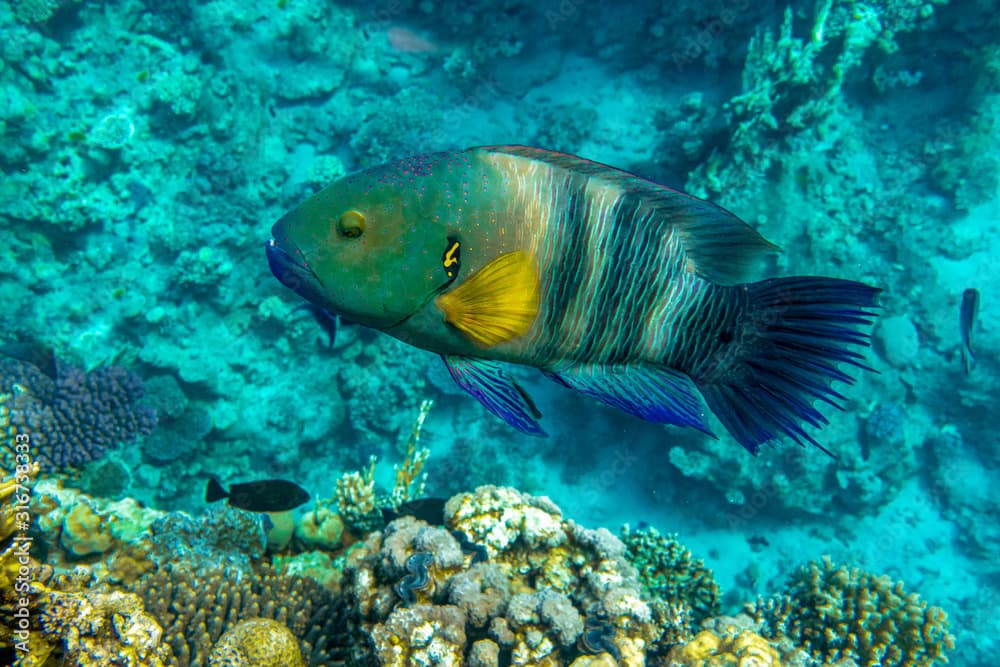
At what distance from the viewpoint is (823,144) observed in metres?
10.5

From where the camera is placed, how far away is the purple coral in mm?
6453

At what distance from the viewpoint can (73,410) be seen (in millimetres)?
6766

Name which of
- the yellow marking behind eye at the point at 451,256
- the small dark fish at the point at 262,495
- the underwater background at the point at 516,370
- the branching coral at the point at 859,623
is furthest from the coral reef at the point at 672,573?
the yellow marking behind eye at the point at 451,256

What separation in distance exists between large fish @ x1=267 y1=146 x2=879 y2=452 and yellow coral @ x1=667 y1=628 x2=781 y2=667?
2778 mm

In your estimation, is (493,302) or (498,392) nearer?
(493,302)

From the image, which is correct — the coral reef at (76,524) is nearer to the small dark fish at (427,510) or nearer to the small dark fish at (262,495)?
the small dark fish at (262,495)

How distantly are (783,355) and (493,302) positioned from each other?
3.20ft

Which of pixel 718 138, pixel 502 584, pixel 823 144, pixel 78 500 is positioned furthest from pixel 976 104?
pixel 78 500

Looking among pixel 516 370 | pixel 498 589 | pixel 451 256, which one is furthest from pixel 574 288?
pixel 516 370

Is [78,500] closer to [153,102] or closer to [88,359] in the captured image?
[88,359]

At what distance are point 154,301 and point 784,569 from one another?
12.4 m

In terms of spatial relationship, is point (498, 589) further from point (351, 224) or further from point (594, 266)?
point (351, 224)

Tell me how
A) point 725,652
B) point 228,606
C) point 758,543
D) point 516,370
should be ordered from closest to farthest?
1. point 725,652
2. point 228,606
3. point 758,543
4. point 516,370

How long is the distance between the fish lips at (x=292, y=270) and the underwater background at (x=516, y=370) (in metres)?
4.48
